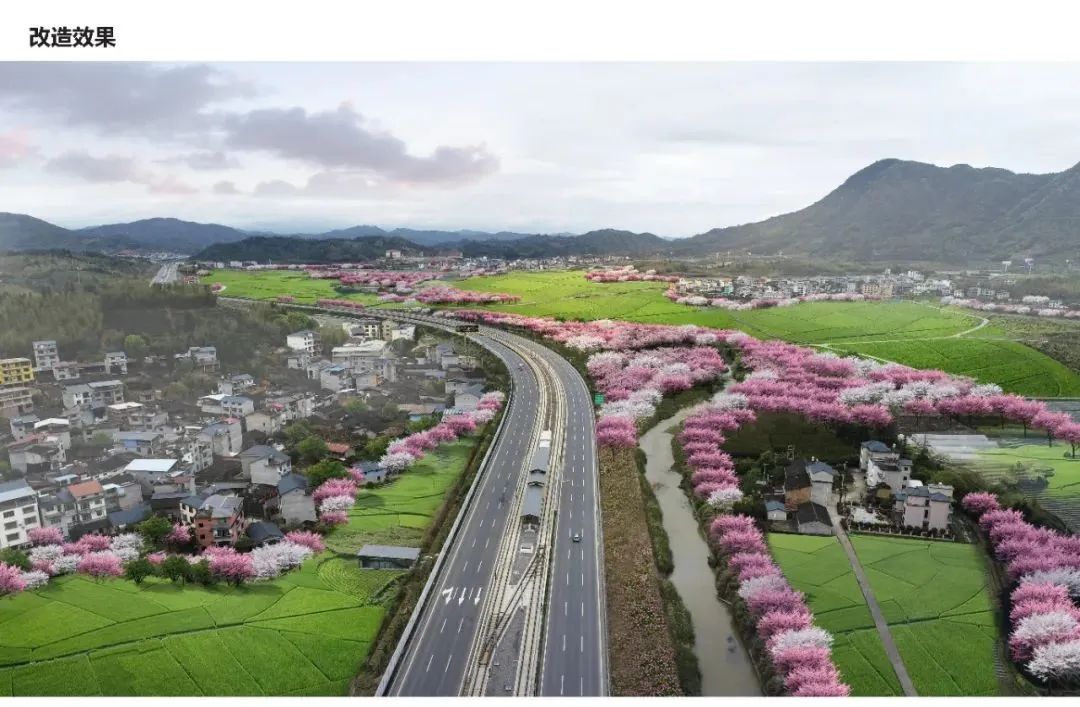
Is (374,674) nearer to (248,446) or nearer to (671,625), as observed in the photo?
(671,625)

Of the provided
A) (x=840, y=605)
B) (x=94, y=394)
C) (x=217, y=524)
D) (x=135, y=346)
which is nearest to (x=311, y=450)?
(x=217, y=524)

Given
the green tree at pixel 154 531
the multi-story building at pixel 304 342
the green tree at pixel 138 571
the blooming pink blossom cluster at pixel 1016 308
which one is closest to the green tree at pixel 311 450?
the green tree at pixel 154 531

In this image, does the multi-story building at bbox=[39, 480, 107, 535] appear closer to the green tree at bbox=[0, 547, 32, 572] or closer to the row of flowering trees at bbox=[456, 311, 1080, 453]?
the green tree at bbox=[0, 547, 32, 572]

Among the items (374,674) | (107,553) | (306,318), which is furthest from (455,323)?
(374,674)

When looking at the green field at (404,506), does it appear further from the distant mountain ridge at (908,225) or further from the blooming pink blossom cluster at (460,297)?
the blooming pink blossom cluster at (460,297)

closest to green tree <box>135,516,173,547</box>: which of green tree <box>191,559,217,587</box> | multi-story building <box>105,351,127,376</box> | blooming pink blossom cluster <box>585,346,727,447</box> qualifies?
green tree <box>191,559,217,587</box>
